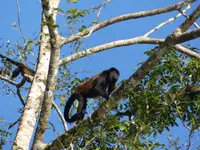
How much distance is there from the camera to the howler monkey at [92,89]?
7.38 meters

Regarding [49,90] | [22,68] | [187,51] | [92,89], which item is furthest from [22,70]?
[187,51]

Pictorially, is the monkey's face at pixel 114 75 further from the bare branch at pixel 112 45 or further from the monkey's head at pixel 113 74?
the bare branch at pixel 112 45

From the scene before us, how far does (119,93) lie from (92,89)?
2.29 metres

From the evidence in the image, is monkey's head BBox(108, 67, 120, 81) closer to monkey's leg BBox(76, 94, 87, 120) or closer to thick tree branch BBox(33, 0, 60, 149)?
monkey's leg BBox(76, 94, 87, 120)

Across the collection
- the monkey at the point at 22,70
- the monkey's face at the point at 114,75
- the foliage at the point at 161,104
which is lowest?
the foliage at the point at 161,104

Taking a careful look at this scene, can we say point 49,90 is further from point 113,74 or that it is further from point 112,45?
point 113,74

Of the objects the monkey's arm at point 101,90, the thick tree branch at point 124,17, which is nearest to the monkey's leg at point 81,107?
the monkey's arm at point 101,90

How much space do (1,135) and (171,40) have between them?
15.1ft

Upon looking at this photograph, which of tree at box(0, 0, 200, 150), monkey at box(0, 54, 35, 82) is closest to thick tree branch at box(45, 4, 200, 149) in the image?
tree at box(0, 0, 200, 150)

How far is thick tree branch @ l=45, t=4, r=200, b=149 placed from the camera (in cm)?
507

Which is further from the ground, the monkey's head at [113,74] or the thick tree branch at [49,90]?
the monkey's head at [113,74]

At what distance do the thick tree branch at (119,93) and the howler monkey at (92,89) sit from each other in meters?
1.58

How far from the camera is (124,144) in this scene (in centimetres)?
512

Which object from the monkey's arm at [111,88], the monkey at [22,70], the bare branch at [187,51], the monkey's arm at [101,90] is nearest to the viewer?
the bare branch at [187,51]
